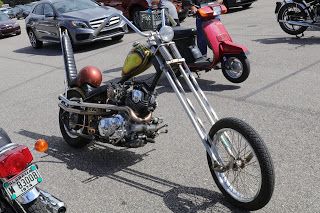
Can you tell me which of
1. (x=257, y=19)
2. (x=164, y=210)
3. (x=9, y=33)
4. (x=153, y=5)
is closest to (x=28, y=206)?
(x=164, y=210)

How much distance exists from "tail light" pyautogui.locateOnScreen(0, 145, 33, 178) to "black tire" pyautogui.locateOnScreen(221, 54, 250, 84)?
4.83 meters

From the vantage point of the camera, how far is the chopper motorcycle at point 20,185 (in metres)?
2.71

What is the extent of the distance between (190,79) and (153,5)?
15.1 feet

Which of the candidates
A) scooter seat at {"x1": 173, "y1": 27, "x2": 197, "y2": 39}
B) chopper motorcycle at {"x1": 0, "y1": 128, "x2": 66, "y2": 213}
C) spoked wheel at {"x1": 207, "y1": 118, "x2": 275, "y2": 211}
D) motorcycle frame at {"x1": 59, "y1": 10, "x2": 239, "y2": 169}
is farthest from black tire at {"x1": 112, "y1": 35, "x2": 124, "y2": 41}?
chopper motorcycle at {"x1": 0, "y1": 128, "x2": 66, "y2": 213}

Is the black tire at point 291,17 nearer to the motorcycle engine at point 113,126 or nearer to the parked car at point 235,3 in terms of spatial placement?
the parked car at point 235,3

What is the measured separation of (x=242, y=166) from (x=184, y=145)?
5.08 ft

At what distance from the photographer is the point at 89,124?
16.2 feet

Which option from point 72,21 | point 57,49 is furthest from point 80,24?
point 57,49

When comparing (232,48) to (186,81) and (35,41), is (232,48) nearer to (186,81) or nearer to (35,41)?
(186,81)

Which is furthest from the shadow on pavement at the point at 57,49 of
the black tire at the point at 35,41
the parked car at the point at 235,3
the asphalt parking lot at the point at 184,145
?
the parked car at the point at 235,3

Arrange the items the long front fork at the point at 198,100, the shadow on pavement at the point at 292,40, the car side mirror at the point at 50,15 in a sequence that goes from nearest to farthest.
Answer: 1. the long front fork at the point at 198,100
2. the shadow on pavement at the point at 292,40
3. the car side mirror at the point at 50,15

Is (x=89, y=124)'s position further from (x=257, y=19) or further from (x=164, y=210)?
(x=257, y=19)

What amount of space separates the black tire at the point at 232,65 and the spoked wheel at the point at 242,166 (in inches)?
137

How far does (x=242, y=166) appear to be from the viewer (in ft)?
11.8
